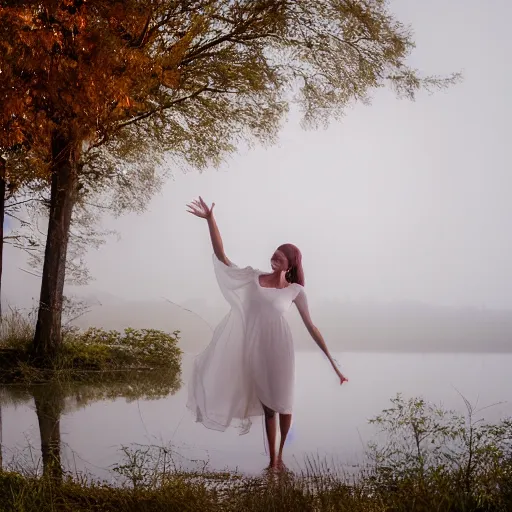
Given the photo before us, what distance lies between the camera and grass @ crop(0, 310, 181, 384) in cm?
1355

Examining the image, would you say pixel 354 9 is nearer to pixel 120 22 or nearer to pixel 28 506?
pixel 120 22

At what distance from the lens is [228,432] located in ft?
27.7

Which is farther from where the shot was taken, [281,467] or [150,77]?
[150,77]

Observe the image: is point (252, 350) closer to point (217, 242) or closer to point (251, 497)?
point (217, 242)

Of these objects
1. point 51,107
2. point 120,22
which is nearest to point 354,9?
point 120,22

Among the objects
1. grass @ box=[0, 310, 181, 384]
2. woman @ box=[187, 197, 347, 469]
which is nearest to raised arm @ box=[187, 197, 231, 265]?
woman @ box=[187, 197, 347, 469]

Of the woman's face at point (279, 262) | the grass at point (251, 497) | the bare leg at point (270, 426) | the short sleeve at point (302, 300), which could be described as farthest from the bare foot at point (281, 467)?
the woman's face at point (279, 262)

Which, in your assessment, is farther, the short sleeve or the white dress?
the short sleeve

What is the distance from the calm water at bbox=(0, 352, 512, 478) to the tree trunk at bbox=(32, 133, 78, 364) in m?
2.27

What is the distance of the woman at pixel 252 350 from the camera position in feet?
21.8

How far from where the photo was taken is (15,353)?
1426cm

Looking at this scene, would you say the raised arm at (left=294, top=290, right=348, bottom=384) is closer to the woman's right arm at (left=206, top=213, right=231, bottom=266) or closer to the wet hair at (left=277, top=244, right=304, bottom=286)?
the wet hair at (left=277, top=244, right=304, bottom=286)

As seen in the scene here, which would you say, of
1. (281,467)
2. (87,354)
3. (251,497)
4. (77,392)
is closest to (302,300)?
(281,467)

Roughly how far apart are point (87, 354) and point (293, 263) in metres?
9.09
